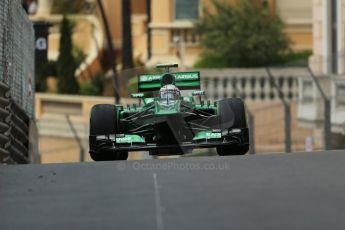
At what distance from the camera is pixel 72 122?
1359 inches

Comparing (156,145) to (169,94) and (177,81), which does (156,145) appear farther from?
(177,81)

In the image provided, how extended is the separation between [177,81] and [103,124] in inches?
59.5

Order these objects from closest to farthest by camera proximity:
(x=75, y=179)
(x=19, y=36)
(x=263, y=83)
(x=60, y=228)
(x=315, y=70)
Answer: (x=60, y=228) < (x=75, y=179) < (x=19, y=36) < (x=315, y=70) < (x=263, y=83)

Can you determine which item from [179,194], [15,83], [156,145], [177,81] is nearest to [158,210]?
[179,194]

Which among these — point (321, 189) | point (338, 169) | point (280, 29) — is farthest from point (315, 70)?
point (321, 189)

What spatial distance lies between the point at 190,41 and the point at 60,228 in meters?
28.8

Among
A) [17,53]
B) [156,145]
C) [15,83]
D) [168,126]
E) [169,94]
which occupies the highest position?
[17,53]

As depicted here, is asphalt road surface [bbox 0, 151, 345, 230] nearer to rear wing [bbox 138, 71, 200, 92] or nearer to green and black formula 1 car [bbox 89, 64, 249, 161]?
green and black formula 1 car [bbox 89, 64, 249, 161]

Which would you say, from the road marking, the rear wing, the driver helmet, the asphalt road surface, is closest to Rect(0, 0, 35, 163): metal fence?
the rear wing

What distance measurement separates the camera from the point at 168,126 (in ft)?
56.5

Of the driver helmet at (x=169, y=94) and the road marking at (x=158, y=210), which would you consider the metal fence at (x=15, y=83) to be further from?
the road marking at (x=158, y=210)

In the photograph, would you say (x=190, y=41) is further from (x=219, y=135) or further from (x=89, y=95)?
(x=219, y=135)

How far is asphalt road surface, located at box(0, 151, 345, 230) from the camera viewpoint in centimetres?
1086

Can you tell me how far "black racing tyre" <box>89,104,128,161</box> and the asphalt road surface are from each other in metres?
2.24
